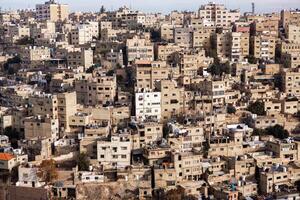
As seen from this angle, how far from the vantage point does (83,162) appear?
65.0ft

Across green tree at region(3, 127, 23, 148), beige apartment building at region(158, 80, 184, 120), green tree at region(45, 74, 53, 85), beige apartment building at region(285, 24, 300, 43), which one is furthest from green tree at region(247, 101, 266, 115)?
beige apartment building at region(285, 24, 300, 43)

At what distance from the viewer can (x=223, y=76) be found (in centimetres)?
2752

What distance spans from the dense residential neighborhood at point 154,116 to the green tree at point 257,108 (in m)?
0.05

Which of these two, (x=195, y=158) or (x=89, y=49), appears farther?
(x=89, y=49)

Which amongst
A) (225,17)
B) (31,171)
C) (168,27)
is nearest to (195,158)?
(31,171)

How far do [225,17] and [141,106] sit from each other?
20.1m

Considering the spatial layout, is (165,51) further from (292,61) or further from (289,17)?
(289,17)

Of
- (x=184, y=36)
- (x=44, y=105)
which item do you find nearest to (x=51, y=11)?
(x=184, y=36)

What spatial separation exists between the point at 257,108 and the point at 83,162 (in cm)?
821

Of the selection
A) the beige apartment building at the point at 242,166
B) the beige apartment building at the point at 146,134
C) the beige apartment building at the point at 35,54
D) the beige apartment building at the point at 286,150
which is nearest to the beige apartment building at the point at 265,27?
the beige apartment building at the point at 35,54

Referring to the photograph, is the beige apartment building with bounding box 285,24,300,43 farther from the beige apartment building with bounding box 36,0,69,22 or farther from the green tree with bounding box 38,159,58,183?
the green tree with bounding box 38,159,58,183

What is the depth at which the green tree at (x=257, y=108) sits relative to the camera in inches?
969

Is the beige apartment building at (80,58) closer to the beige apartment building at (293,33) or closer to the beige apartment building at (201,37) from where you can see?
the beige apartment building at (201,37)

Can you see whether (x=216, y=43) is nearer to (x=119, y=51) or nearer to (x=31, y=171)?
(x=119, y=51)
